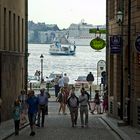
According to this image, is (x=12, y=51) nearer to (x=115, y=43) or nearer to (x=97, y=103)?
(x=115, y=43)

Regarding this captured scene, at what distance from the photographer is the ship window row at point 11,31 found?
3169 cm

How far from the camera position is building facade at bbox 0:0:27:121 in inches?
1231

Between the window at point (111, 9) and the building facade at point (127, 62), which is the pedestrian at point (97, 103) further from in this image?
the window at point (111, 9)

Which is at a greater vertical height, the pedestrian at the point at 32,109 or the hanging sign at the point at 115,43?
the hanging sign at the point at 115,43

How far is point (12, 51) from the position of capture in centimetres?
3434

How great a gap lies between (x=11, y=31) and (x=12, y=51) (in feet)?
3.92

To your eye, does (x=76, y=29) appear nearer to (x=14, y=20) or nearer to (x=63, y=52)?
(x=63, y=52)

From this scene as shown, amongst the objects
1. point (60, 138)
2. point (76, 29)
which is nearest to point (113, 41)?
point (60, 138)

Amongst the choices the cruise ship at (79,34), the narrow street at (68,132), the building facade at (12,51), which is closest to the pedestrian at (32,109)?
the narrow street at (68,132)

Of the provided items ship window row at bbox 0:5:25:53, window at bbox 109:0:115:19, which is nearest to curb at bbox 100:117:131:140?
ship window row at bbox 0:5:25:53

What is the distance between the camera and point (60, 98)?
37188 mm

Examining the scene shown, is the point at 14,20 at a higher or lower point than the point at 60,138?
higher

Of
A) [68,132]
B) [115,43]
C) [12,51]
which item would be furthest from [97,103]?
[68,132]

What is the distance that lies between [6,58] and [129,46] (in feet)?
22.7
